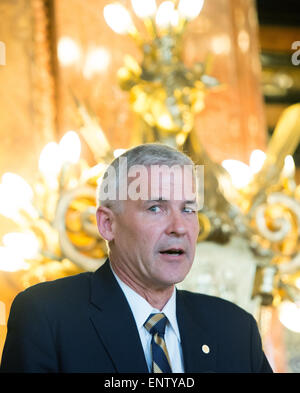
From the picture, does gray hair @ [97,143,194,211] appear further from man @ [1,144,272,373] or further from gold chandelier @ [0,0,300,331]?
gold chandelier @ [0,0,300,331]

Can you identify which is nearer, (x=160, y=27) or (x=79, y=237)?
(x=79, y=237)

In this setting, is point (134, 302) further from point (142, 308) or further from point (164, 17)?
point (164, 17)

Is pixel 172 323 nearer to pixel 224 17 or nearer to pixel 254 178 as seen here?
pixel 254 178

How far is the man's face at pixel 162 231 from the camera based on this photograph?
40.2 inches

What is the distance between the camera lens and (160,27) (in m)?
2.06

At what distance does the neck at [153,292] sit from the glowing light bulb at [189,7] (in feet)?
4.03

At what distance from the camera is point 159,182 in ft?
3.41

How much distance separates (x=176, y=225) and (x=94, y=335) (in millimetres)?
209

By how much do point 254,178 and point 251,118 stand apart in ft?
1.26
